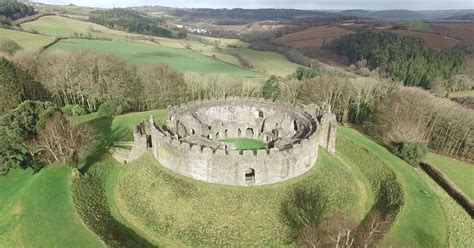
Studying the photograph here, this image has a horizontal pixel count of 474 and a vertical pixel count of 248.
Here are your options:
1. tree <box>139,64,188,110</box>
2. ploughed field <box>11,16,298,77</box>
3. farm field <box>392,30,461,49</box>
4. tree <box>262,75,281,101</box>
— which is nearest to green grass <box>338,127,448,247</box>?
tree <box>262,75,281,101</box>

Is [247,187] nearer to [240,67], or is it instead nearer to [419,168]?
[419,168]

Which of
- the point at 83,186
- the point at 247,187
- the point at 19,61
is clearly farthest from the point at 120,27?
the point at 247,187

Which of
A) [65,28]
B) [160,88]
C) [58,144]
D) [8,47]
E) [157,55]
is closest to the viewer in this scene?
[58,144]

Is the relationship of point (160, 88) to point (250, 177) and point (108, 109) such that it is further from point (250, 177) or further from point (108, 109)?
point (250, 177)

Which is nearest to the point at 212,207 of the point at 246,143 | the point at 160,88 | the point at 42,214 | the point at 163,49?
the point at 42,214

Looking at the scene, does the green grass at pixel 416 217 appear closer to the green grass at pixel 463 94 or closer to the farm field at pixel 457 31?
the green grass at pixel 463 94

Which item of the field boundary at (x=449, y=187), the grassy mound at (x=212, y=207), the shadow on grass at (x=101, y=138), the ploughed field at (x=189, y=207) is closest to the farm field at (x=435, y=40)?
the field boundary at (x=449, y=187)
